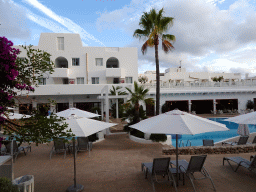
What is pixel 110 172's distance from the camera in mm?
6395

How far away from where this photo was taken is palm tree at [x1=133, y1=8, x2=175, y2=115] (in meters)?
13.0

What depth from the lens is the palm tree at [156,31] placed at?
1296 cm

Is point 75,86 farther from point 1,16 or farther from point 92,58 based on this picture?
point 1,16

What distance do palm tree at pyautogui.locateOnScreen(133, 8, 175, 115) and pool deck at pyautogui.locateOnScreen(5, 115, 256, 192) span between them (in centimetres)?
545

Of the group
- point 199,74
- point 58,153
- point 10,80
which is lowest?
point 58,153

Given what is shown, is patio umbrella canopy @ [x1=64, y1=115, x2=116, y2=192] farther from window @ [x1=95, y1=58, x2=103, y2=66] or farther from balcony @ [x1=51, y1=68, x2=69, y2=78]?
window @ [x1=95, y1=58, x2=103, y2=66]

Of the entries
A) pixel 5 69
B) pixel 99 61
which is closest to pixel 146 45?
pixel 5 69

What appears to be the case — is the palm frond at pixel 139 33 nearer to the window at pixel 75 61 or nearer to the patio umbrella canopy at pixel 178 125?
the patio umbrella canopy at pixel 178 125

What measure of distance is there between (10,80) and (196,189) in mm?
5079

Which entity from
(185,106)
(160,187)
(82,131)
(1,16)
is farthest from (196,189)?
(185,106)

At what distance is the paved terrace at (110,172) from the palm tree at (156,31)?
5432 mm

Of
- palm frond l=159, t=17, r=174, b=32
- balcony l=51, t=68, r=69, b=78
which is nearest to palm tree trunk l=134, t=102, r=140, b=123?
palm frond l=159, t=17, r=174, b=32

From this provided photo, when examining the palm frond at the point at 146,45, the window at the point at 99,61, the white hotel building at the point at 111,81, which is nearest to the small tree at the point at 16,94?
the palm frond at the point at 146,45

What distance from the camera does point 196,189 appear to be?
5.06 metres
